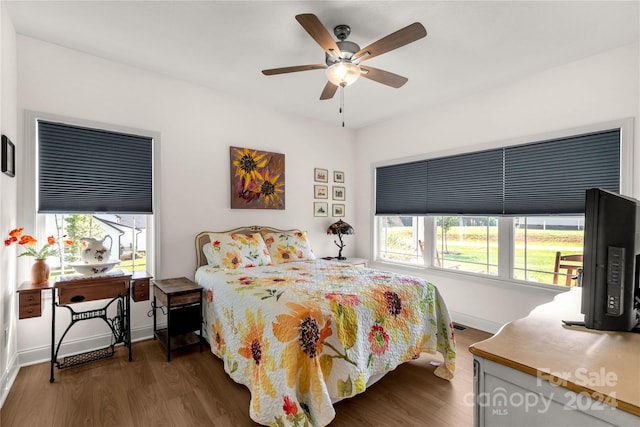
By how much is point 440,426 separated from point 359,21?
9.18 feet

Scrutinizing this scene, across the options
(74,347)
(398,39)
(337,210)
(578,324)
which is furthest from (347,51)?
(74,347)

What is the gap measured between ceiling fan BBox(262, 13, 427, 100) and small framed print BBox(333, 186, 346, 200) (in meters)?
2.29

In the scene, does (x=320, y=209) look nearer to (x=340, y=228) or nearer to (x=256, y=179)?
(x=340, y=228)

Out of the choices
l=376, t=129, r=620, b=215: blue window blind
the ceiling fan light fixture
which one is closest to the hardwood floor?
l=376, t=129, r=620, b=215: blue window blind

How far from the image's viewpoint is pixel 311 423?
5.64 feet

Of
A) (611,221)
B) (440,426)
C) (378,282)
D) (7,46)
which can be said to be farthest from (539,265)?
(7,46)

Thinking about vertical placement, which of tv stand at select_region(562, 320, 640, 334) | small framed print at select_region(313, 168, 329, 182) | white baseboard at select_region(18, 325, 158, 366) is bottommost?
white baseboard at select_region(18, 325, 158, 366)

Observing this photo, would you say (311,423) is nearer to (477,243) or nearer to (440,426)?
(440,426)

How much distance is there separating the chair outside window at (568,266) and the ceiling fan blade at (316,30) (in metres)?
2.92

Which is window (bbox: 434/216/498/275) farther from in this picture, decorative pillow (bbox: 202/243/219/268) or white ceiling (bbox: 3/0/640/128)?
decorative pillow (bbox: 202/243/219/268)

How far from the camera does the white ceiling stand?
2.15 m

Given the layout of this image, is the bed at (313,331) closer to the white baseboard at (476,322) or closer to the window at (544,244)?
the white baseboard at (476,322)

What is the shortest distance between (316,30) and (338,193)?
308cm

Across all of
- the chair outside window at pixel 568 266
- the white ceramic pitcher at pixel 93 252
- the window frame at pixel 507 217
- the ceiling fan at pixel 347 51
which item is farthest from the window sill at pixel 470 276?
the white ceramic pitcher at pixel 93 252
